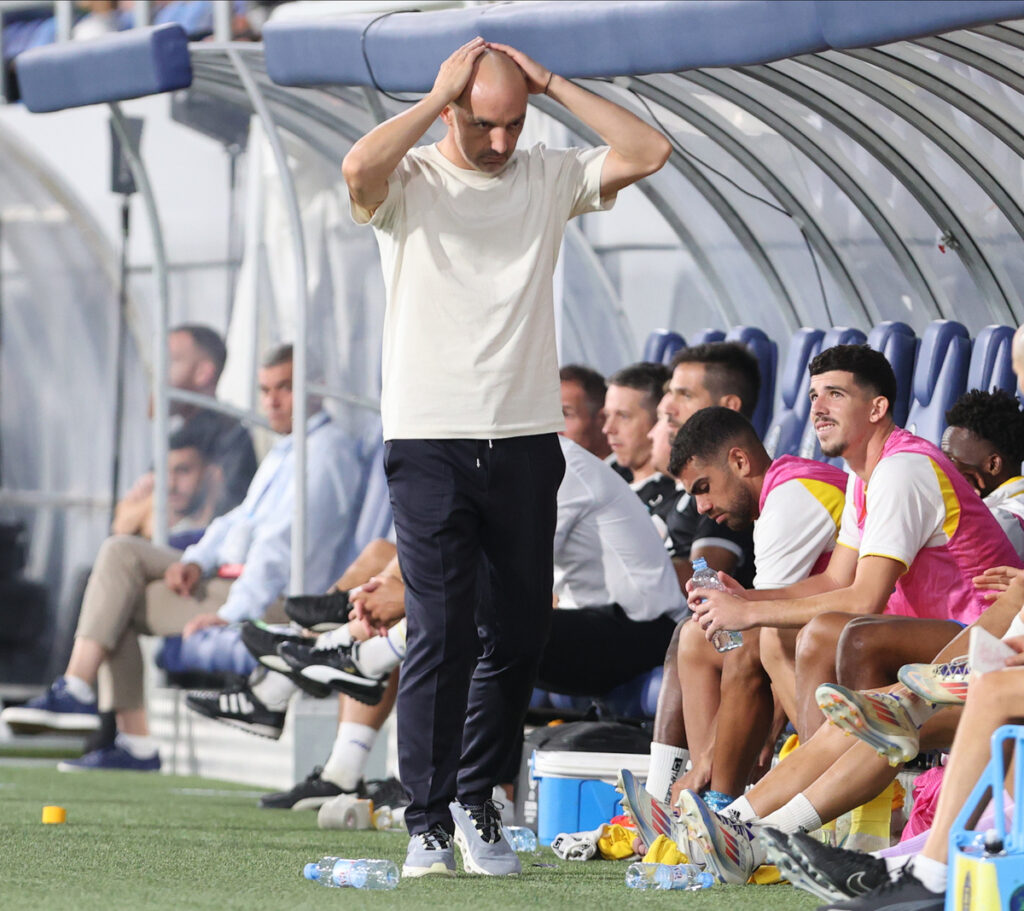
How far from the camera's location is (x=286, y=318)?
10.0 meters

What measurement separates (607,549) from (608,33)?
4.86 ft

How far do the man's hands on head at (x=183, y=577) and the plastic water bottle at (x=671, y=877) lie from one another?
461cm

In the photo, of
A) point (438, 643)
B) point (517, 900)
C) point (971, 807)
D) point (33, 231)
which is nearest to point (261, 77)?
point (438, 643)

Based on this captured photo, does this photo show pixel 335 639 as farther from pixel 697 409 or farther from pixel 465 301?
pixel 465 301

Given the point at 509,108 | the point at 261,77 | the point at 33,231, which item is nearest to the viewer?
the point at 509,108

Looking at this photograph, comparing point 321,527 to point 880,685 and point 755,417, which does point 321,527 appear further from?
point 880,685

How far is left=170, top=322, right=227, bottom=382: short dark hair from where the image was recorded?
36.0ft

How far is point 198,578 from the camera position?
8375mm

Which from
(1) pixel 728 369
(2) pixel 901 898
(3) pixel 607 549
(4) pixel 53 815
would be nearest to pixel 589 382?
(1) pixel 728 369

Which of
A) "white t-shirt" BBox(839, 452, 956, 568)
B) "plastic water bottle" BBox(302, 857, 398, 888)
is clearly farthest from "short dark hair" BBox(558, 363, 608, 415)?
"plastic water bottle" BBox(302, 857, 398, 888)

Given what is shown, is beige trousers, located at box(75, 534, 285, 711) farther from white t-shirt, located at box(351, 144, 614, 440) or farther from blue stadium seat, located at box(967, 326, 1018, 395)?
white t-shirt, located at box(351, 144, 614, 440)

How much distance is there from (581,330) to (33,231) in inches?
259

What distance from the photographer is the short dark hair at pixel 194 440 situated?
11156 mm

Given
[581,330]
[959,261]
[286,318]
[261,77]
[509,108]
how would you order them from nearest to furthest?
[509,108]
[959,261]
[261,77]
[581,330]
[286,318]
